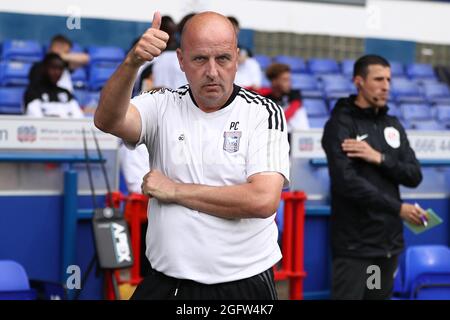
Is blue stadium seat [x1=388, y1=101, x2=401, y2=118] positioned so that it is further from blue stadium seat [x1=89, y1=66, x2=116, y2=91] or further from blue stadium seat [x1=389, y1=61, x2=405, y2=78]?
blue stadium seat [x1=89, y1=66, x2=116, y2=91]

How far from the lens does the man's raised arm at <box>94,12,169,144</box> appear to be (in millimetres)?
3000

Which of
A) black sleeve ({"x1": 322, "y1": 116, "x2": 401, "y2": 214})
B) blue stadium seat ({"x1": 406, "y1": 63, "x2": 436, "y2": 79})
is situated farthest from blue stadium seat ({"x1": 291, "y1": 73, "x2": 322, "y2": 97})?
black sleeve ({"x1": 322, "y1": 116, "x2": 401, "y2": 214})

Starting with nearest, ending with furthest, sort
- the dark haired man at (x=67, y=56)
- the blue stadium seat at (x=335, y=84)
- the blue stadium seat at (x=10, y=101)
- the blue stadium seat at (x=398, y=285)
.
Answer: the blue stadium seat at (x=398, y=285) < the dark haired man at (x=67, y=56) < the blue stadium seat at (x=10, y=101) < the blue stadium seat at (x=335, y=84)

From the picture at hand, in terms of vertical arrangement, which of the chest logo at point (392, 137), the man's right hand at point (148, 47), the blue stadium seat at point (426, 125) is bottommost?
the chest logo at point (392, 137)

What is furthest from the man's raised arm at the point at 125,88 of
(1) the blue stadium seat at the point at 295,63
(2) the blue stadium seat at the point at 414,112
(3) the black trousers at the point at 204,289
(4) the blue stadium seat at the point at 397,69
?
(4) the blue stadium seat at the point at 397,69

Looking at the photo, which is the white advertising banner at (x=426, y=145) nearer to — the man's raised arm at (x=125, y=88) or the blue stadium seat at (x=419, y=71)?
the man's raised arm at (x=125, y=88)

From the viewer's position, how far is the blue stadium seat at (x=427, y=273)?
6.08 meters

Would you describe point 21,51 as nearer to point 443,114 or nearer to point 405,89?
point 405,89

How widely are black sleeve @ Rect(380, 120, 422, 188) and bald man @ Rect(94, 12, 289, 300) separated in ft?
7.50

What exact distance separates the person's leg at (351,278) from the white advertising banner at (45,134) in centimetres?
181

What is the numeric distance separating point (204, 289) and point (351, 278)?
8.54 feet

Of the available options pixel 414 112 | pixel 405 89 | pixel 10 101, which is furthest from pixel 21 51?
pixel 405 89
